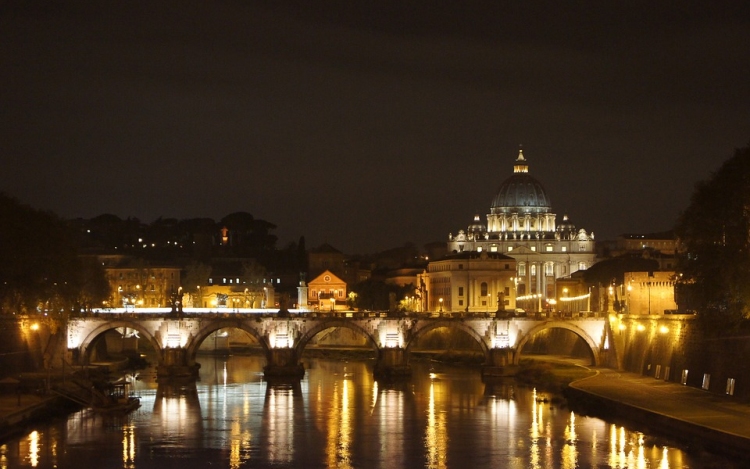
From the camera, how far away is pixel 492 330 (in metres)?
80.2

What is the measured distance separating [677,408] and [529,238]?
136 m

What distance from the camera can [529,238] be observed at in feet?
611

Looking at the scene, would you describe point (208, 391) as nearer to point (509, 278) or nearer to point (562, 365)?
point (562, 365)

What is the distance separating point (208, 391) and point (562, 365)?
1983cm

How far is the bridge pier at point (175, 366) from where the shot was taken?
79.5 m

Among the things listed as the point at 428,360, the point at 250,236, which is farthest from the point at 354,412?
the point at 250,236

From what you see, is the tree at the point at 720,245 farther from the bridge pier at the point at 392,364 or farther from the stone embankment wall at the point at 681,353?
the bridge pier at the point at 392,364

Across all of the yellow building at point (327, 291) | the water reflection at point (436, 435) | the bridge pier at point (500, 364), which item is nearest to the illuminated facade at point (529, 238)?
the yellow building at point (327, 291)

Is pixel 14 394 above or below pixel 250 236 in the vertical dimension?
below

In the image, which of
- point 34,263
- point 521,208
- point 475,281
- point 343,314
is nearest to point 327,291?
point 475,281

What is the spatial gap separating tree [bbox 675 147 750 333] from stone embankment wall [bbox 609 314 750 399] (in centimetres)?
118

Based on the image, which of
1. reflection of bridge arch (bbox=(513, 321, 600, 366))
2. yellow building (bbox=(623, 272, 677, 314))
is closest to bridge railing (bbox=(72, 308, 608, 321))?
reflection of bridge arch (bbox=(513, 321, 600, 366))

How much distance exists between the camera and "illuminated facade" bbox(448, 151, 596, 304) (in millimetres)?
180625

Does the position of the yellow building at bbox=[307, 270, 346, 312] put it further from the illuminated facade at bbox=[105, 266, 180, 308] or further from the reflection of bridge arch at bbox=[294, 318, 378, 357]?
the reflection of bridge arch at bbox=[294, 318, 378, 357]
